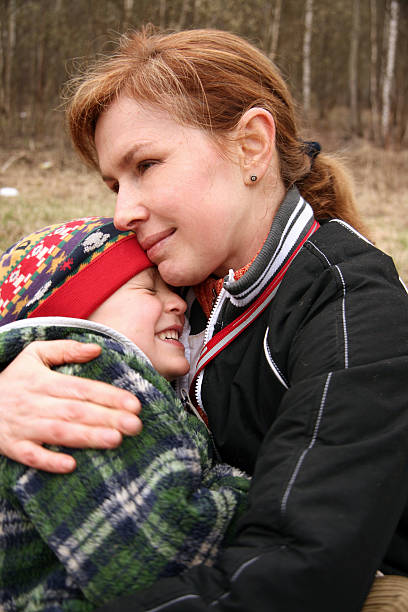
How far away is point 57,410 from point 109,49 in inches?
476

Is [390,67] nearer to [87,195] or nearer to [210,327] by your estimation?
[87,195]

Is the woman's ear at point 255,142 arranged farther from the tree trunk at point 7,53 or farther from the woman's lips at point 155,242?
the tree trunk at point 7,53

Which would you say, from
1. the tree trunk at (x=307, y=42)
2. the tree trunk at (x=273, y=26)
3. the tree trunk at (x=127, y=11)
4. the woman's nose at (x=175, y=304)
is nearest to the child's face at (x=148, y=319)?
the woman's nose at (x=175, y=304)

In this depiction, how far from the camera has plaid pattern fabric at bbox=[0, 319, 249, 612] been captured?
126 centimetres

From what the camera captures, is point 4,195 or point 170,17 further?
point 170,17

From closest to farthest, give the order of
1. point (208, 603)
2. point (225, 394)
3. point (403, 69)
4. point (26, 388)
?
point (208, 603)
point (26, 388)
point (225, 394)
point (403, 69)

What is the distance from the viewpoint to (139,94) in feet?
5.91

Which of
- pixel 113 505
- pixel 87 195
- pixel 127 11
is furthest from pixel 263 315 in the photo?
pixel 127 11

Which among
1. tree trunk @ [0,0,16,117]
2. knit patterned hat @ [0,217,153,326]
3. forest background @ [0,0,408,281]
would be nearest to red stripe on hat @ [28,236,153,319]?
knit patterned hat @ [0,217,153,326]

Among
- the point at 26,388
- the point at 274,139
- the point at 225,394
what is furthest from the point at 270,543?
the point at 274,139

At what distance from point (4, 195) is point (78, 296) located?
20.1 feet

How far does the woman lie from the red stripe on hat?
0.45ft

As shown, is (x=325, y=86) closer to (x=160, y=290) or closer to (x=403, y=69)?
(x=403, y=69)

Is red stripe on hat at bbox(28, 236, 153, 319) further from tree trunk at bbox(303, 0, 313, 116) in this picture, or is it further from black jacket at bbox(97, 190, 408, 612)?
tree trunk at bbox(303, 0, 313, 116)
